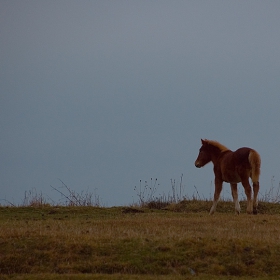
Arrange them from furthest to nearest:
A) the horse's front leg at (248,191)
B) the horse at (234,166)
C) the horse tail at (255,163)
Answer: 1. the horse's front leg at (248,191)
2. the horse at (234,166)
3. the horse tail at (255,163)

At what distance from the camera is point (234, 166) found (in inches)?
770

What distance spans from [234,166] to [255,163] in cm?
87

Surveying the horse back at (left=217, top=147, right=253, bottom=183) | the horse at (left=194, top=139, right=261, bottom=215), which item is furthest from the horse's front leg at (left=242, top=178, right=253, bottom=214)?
the horse back at (left=217, top=147, right=253, bottom=183)

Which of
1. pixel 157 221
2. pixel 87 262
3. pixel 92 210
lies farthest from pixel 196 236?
pixel 92 210

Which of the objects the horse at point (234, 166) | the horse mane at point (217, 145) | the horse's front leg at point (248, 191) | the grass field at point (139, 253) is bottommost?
the grass field at point (139, 253)

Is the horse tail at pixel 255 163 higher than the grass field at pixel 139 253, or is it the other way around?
the horse tail at pixel 255 163

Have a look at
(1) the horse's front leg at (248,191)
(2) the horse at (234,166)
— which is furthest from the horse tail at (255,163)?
(1) the horse's front leg at (248,191)

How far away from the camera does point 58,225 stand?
1625cm

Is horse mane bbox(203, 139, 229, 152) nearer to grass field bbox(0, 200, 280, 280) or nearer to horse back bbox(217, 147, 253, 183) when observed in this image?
horse back bbox(217, 147, 253, 183)

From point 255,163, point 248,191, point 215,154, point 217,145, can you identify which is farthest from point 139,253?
point 217,145

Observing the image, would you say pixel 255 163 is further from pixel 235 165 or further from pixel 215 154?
pixel 215 154

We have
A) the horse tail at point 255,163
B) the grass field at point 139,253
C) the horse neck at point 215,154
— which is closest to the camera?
the grass field at point 139,253

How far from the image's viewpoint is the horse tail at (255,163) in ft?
61.7

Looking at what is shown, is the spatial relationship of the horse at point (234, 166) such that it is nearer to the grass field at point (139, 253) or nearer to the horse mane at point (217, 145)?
the horse mane at point (217, 145)
